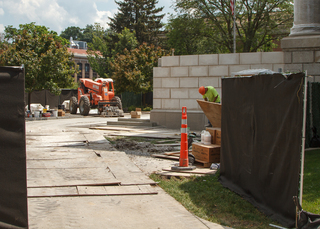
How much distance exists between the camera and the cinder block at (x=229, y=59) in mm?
14828

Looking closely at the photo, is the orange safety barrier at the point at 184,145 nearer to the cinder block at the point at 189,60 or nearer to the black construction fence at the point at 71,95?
the cinder block at the point at 189,60

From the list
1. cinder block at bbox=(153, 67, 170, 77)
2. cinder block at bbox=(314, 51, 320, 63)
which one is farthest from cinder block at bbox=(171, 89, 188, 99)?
cinder block at bbox=(314, 51, 320, 63)

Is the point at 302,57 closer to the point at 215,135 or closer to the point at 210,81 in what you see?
A: the point at 210,81

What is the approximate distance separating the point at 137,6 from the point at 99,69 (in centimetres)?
1215

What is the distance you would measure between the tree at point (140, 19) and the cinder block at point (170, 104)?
4161 cm

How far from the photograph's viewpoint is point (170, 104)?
1642cm

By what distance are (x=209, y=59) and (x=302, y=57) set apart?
4.10 m

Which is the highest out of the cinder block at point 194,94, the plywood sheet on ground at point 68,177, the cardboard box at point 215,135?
the cinder block at point 194,94

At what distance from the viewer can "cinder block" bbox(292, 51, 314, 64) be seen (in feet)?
40.6

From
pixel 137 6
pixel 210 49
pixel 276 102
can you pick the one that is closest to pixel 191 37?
pixel 210 49

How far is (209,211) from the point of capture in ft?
16.8

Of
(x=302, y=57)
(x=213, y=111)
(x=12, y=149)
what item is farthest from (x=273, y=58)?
(x=12, y=149)

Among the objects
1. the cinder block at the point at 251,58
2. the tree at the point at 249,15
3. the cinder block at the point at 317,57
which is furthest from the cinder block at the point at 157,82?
the tree at the point at 249,15

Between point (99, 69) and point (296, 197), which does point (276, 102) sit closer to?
point (296, 197)
